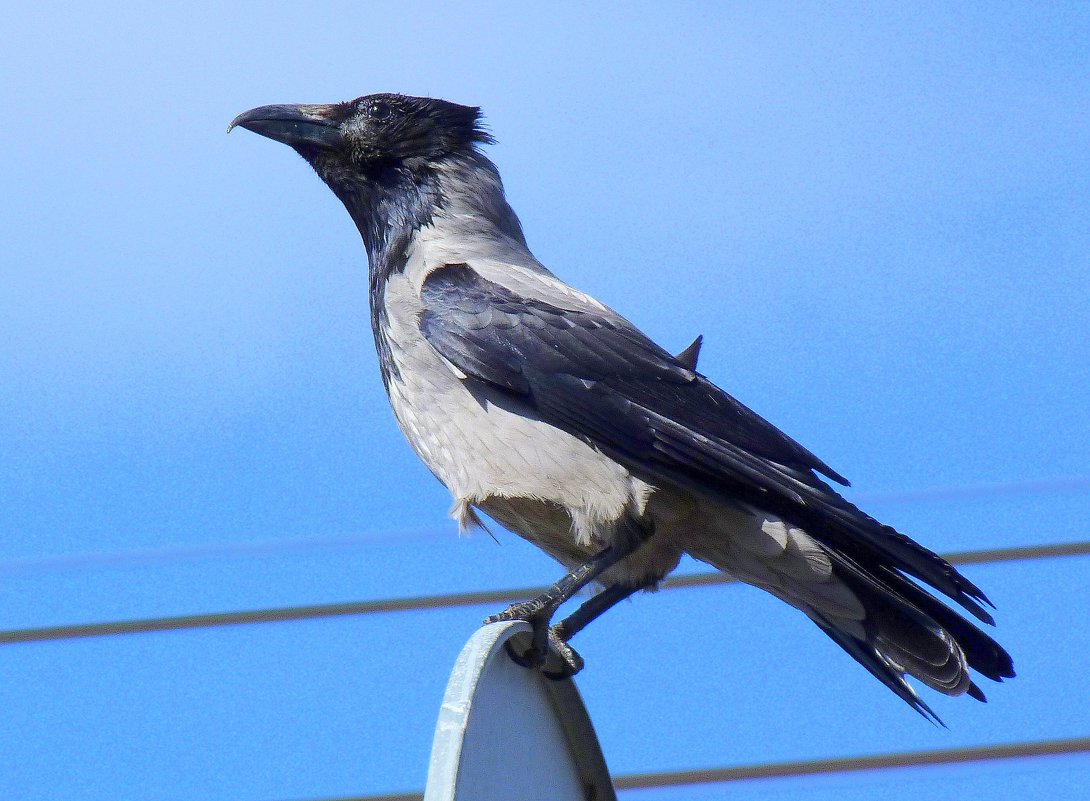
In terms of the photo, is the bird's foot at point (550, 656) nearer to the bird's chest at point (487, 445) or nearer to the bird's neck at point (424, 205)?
the bird's chest at point (487, 445)

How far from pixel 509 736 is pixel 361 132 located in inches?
81.6

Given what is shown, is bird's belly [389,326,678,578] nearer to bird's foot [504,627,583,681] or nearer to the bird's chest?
the bird's chest

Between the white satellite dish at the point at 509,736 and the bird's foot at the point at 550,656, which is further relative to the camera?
the bird's foot at the point at 550,656

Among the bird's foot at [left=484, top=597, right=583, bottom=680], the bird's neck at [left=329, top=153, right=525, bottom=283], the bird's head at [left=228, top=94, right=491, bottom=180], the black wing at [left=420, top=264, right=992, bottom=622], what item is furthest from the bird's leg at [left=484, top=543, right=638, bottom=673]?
the bird's head at [left=228, top=94, right=491, bottom=180]

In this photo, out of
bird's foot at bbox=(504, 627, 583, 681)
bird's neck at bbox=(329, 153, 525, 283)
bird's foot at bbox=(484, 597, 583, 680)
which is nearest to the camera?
bird's foot at bbox=(504, 627, 583, 681)

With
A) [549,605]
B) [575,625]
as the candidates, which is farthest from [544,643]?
[575,625]

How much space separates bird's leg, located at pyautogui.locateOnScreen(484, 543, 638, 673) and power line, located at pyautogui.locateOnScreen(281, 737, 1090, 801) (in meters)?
0.87

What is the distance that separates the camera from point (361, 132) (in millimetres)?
3322

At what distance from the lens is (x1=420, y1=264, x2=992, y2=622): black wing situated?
2520 millimetres

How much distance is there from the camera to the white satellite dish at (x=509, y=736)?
1.45 m

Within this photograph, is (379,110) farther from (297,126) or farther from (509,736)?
(509,736)

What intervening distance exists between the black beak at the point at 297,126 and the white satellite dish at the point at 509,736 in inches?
67.5

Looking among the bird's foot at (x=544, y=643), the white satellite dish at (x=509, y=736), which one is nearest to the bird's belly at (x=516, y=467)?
the bird's foot at (x=544, y=643)

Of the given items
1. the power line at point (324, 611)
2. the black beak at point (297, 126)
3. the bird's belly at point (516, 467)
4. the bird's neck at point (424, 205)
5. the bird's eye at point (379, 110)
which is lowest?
the power line at point (324, 611)
